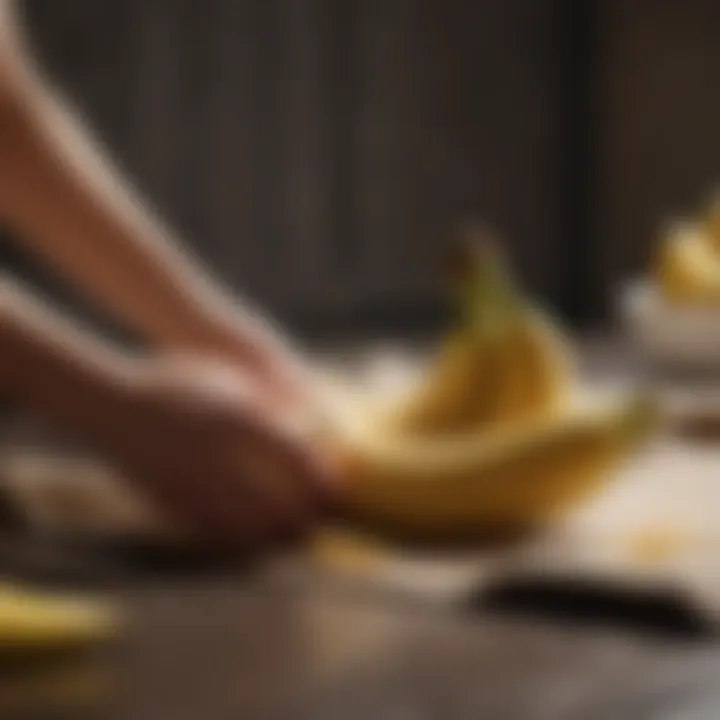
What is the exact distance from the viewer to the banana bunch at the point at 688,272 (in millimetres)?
1338

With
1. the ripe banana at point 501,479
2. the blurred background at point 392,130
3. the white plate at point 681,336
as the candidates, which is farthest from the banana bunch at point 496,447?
the blurred background at point 392,130

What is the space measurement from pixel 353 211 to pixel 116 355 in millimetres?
2199

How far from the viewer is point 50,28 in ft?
8.26

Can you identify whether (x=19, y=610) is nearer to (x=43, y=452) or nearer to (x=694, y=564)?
(x=694, y=564)

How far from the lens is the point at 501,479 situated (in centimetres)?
78

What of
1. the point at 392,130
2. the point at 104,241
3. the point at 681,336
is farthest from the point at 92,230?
the point at 392,130

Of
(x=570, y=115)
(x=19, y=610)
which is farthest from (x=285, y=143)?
(x=19, y=610)

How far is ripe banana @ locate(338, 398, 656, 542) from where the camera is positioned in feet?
2.54

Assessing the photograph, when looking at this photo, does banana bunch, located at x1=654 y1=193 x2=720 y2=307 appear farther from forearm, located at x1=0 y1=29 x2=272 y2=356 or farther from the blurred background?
the blurred background

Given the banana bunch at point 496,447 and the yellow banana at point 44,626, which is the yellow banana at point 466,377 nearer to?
the banana bunch at point 496,447

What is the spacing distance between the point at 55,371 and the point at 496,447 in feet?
0.70

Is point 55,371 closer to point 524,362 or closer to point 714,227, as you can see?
point 524,362

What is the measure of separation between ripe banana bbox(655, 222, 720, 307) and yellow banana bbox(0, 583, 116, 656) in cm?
84

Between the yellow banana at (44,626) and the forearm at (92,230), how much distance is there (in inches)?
13.1
